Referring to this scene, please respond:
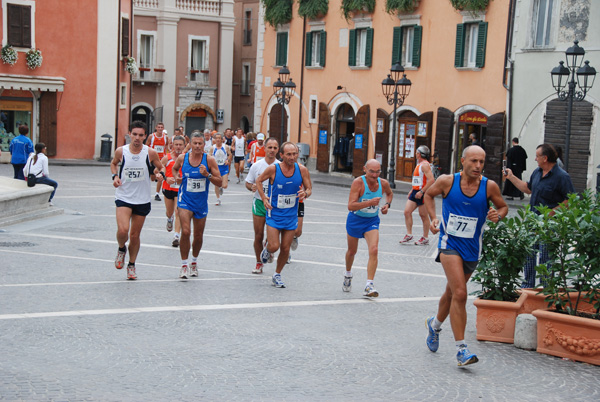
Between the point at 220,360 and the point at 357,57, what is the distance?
3165cm

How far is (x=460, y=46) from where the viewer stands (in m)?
32.8

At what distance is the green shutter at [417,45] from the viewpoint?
34.8m

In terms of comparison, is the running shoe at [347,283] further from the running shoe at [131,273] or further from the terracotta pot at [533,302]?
the terracotta pot at [533,302]

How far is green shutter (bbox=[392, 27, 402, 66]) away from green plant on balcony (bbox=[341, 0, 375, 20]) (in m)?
1.75

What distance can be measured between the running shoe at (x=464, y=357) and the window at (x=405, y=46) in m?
27.9

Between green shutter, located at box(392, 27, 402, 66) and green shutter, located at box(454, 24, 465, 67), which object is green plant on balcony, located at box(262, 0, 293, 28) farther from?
green shutter, located at box(454, 24, 465, 67)

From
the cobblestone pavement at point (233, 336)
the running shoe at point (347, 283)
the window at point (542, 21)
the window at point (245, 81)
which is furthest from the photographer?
the window at point (245, 81)

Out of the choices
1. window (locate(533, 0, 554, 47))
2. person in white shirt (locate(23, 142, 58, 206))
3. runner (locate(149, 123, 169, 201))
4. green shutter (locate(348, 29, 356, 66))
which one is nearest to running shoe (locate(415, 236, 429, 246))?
person in white shirt (locate(23, 142, 58, 206))

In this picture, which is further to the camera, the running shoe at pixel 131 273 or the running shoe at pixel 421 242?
the running shoe at pixel 421 242

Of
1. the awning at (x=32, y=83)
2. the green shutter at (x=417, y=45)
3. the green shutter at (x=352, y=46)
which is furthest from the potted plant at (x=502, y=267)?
the awning at (x=32, y=83)

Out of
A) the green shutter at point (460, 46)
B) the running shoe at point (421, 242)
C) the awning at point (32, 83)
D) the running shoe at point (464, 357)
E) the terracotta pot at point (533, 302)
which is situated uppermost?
the green shutter at point (460, 46)

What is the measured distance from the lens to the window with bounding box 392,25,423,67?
115 ft

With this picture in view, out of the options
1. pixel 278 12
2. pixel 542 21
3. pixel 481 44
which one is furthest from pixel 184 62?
pixel 542 21

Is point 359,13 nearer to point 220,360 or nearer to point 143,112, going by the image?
point 143,112
